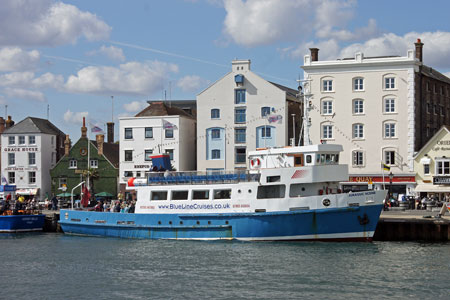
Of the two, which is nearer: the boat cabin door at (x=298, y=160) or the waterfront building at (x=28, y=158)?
the boat cabin door at (x=298, y=160)

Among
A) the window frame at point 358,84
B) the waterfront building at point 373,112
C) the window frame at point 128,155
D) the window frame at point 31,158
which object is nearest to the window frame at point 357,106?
the waterfront building at point 373,112

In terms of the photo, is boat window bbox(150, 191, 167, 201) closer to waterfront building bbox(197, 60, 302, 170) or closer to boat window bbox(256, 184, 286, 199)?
boat window bbox(256, 184, 286, 199)

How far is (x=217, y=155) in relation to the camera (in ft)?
205

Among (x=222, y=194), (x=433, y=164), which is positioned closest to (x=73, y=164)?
(x=222, y=194)

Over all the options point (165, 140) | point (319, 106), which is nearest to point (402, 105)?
point (319, 106)

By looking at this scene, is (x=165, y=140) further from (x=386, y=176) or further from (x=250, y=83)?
(x=386, y=176)

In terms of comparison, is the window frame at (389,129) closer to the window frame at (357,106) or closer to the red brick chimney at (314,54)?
the window frame at (357,106)

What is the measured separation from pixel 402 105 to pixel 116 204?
2581cm

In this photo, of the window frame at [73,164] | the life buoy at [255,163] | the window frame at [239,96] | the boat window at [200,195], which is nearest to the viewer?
the life buoy at [255,163]

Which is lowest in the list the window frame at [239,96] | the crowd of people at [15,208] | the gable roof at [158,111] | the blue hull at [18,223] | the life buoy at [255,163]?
the blue hull at [18,223]

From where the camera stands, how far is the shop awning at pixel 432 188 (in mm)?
55906

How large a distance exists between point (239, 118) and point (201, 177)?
21.2m

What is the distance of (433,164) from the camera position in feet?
187

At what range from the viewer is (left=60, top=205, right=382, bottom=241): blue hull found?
38.1m
